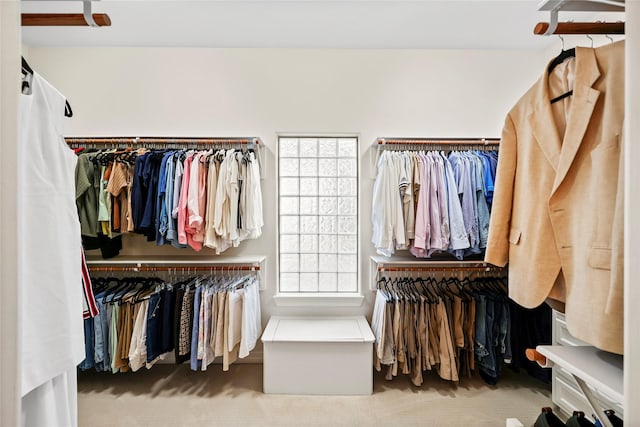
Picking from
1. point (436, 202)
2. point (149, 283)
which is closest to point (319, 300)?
point (436, 202)

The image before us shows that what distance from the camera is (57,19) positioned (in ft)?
2.77

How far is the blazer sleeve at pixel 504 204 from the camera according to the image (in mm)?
1166

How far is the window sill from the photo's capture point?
2617 mm

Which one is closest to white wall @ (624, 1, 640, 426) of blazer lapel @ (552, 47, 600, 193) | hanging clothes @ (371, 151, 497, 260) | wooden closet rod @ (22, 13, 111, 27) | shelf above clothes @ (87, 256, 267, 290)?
blazer lapel @ (552, 47, 600, 193)

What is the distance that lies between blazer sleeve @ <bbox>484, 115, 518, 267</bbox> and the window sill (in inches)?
62.9

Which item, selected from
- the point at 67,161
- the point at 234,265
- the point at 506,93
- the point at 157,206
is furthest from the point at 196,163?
the point at 506,93

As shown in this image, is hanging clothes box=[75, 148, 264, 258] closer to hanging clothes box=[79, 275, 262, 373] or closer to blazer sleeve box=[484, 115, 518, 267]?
hanging clothes box=[79, 275, 262, 373]

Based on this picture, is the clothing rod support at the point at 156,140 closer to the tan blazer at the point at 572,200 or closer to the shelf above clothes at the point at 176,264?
the shelf above clothes at the point at 176,264

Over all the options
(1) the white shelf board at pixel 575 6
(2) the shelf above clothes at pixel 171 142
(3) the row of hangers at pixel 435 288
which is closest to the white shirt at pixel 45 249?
(1) the white shelf board at pixel 575 6

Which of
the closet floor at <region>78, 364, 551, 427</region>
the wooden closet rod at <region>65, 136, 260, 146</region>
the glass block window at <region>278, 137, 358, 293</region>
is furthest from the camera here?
the glass block window at <region>278, 137, 358, 293</region>

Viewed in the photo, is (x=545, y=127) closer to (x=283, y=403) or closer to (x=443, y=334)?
(x=443, y=334)

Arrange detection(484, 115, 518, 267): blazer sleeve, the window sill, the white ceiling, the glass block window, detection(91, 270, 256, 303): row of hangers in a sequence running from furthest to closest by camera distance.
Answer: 1. the glass block window
2. the window sill
3. detection(91, 270, 256, 303): row of hangers
4. the white ceiling
5. detection(484, 115, 518, 267): blazer sleeve

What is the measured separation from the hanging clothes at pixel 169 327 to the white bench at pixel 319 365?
26 centimetres

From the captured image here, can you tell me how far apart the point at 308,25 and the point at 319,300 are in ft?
7.57
